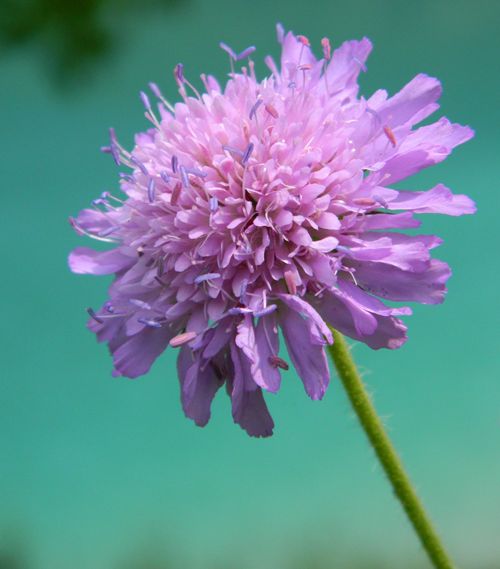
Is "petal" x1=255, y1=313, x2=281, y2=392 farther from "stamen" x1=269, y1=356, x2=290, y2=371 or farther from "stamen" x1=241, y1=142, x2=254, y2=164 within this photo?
"stamen" x1=241, y1=142, x2=254, y2=164

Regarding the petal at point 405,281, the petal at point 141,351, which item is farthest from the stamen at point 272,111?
the petal at point 141,351

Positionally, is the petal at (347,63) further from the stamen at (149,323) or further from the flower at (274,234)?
the stamen at (149,323)

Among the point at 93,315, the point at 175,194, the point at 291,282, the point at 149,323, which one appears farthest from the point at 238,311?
the point at 93,315

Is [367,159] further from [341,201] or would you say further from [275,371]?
[275,371]

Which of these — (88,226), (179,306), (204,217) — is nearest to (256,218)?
(204,217)

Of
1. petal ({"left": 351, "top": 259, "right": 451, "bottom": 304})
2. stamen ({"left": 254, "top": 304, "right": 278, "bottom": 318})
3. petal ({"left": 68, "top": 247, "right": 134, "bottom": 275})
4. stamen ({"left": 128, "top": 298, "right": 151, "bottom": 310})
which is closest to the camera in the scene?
stamen ({"left": 254, "top": 304, "right": 278, "bottom": 318})

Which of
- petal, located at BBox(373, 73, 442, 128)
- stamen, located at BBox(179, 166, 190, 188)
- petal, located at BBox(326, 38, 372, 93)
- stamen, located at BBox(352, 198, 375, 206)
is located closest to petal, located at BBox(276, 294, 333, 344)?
stamen, located at BBox(352, 198, 375, 206)

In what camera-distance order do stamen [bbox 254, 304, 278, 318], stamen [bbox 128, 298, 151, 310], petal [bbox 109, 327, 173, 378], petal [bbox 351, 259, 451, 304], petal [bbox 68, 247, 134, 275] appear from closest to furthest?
stamen [bbox 254, 304, 278, 318]
petal [bbox 351, 259, 451, 304]
stamen [bbox 128, 298, 151, 310]
petal [bbox 109, 327, 173, 378]
petal [bbox 68, 247, 134, 275]
